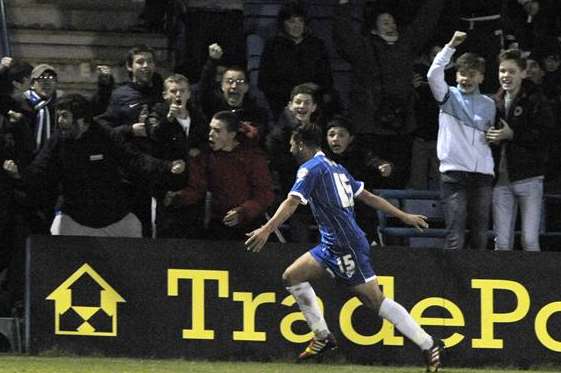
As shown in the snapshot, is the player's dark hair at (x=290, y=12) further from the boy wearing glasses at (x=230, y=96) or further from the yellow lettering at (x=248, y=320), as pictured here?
the yellow lettering at (x=248, y=320)

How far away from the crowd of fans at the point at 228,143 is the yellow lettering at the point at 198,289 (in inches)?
19.1

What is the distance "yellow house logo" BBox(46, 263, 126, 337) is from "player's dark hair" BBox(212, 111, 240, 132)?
5.40ft

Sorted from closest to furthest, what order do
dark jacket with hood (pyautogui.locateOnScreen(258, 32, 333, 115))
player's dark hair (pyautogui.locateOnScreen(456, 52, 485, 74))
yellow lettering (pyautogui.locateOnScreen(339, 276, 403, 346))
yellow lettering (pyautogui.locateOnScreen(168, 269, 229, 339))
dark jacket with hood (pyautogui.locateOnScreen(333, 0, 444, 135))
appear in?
yellow lettering (pyautogui.locateOnScreen(168, 269, 229, 339))
yellow lettering (pyautogui.locateOnScreen(339, 276, 403, 346))
player's dark hair (pyautogui.locateOnScreen(456, 52, 485, 74))
dark jacket with hood (pyautogui.locateOnScreen(258, 32, 333, 115))
dark jacket with hood (pyautogui.locateOnScreen(333, 0, 444, 135))

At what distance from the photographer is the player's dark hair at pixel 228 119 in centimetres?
1502

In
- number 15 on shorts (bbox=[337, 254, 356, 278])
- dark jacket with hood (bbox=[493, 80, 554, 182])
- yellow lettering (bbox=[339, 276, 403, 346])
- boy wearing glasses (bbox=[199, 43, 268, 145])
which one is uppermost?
boy wearing glasses (bbox=[199, 43, 268, 145])

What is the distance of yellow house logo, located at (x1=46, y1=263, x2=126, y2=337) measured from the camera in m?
14.8

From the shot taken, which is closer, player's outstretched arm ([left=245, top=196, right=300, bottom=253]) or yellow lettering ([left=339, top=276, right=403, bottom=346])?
player's outstretched arm ([left=245, top=196, right=300, bottom=253])

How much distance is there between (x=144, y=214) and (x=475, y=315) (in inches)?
120

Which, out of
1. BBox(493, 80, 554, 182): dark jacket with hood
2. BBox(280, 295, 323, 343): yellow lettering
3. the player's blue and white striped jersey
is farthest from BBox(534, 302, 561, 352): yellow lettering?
the player's blue and white striped jersey

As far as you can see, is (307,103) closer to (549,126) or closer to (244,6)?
(549,126)

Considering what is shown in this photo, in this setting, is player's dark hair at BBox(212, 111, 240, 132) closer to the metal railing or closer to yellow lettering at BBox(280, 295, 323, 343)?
yellow lettering at BBox(280, 295, 323, 343)

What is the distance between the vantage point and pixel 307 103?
15477 millimetres

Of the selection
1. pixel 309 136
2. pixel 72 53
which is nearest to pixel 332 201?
pixel 309 136

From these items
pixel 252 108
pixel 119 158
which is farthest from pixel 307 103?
pixel 119 158
